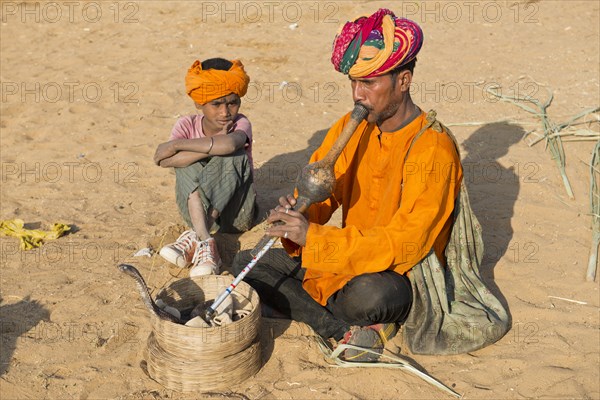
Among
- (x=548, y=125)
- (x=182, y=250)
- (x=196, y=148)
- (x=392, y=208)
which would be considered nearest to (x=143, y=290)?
(x=182, y=250)

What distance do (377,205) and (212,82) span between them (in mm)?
1324

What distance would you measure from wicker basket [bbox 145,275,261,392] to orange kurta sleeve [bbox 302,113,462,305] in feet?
1.37

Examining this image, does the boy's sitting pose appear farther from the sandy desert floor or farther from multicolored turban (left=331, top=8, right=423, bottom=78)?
multicolored turban (left=331, top=8, right=423, bottom=78)

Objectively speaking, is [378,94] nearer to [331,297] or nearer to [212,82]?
[331,297]

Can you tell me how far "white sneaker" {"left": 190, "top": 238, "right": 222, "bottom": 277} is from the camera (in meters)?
4.14

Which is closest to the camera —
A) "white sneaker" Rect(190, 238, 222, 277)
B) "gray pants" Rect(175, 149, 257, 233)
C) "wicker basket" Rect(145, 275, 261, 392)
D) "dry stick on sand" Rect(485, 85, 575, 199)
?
"wicker basket" Rect(145, 275, 261, 392)

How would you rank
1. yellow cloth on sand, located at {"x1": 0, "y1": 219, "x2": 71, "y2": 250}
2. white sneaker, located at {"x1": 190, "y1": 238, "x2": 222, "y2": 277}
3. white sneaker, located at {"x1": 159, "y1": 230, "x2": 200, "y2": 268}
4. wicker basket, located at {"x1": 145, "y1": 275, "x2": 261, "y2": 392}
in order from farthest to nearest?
yellow cloth on sand, located at {"x1": 0, "y1": 219, "x2": 71, "y2": 250}, white sneaker, located at {"x1": 159, "y1": 230, "x2": 200, "y2": 268}, white sneaker, located at {"x1": 190, "y1": 238, "x2": 222, "y2": 277}, wicker basket, located at {"x1": 145, "y1": 275, "x2": 261, "y2": 392}

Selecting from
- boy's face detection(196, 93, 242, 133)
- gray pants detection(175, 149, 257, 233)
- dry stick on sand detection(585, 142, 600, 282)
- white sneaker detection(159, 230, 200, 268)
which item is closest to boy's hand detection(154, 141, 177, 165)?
gray pants detection(175, 149, 257, 233)

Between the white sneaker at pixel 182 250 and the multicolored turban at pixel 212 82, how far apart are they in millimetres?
790

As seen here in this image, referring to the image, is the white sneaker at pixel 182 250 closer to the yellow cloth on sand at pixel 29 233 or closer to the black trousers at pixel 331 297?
the black trousers at pixel 331 297

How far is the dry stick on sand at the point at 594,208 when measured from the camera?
14.2 ft

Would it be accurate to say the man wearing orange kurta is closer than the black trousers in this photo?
Yes

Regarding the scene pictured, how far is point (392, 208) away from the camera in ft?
11.6

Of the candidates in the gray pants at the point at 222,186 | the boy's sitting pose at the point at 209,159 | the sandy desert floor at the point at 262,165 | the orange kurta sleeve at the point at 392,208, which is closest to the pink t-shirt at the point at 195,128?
the boy's sitting pose at the point at 209,159
